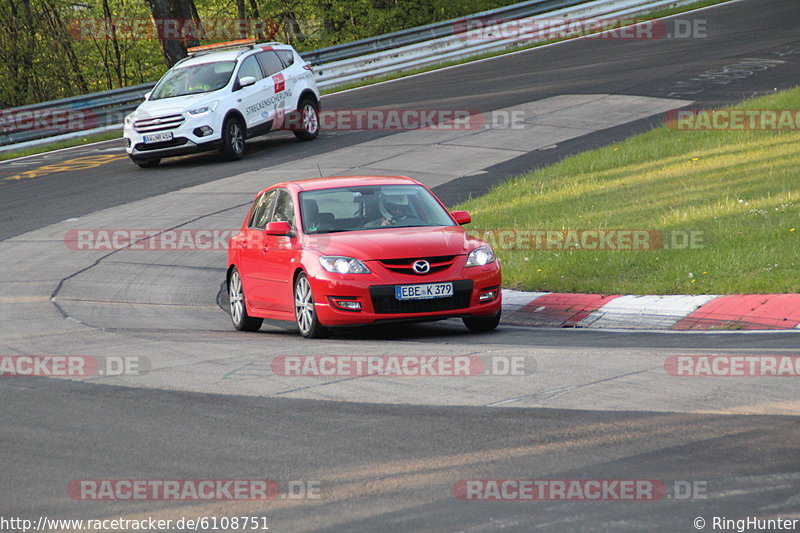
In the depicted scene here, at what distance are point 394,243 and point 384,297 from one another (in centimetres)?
55

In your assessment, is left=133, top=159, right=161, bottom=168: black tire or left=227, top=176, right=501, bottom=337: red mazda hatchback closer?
left=227, top=176, right=501, bottom=337: red mazda hatchback

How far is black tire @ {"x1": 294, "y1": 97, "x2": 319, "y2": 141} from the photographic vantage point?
24.3 m

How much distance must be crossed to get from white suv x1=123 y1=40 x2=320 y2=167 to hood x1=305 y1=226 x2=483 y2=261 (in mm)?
12083

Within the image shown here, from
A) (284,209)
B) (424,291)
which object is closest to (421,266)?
(424,291)

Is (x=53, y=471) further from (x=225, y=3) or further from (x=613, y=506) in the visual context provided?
(x=225, y=3)

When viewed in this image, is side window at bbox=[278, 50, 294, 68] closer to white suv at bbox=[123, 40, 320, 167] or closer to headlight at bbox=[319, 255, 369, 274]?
white suv at bbox=[123, 40, 320, 167]

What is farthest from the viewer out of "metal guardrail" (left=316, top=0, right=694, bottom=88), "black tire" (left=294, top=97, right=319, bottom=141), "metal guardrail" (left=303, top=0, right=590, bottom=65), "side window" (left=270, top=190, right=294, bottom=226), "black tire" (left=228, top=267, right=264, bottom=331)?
"metal guardrail" (left=303, top=0, right=590, bottom=65)

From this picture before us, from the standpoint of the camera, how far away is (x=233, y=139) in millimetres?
22844

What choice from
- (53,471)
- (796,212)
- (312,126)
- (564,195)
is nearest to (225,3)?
(312,126)

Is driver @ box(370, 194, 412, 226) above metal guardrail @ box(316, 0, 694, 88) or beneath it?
beneath

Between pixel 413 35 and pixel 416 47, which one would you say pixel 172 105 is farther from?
pixel 413 35

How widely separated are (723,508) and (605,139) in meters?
17.4

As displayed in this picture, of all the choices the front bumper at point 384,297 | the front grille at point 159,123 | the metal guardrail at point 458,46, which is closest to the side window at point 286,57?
the front grille at point 159,123

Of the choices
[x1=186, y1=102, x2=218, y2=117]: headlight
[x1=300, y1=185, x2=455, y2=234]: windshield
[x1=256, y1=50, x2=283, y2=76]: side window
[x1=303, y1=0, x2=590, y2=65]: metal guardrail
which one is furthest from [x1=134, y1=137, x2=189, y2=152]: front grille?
[x1=300, y1=185, x2=455, y2=234]: windshield
